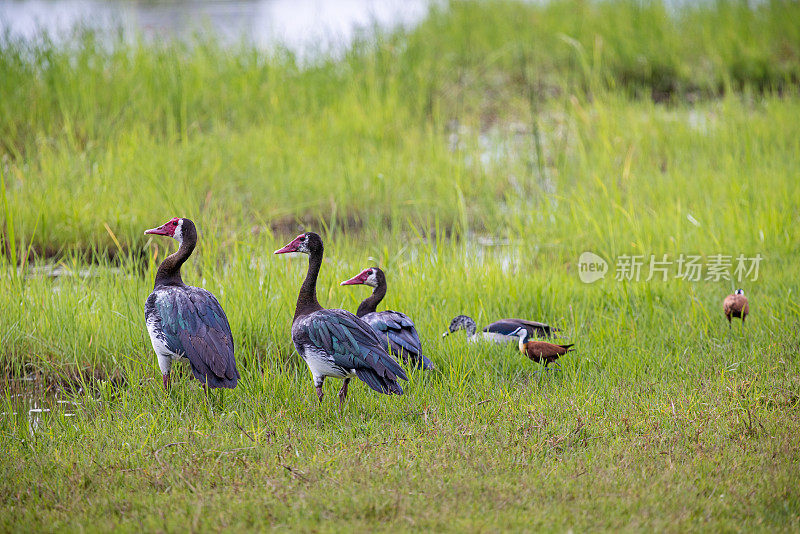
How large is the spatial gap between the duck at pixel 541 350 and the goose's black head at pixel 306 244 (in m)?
1.41

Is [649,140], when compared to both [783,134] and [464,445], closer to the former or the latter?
[783,134]

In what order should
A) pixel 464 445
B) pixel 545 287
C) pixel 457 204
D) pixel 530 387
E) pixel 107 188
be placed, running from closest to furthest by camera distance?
pixel 464 445 < pixel 530 387 < pixel 545 287 < pixel 107 188 < pixel 457 204

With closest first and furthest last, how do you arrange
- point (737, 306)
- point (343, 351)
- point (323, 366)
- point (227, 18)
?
point (343, 351), point (323, 366), point (737, 306), point (227, 18)

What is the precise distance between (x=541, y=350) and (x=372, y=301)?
126 centimetres

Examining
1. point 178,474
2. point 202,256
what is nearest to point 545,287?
point 202,256

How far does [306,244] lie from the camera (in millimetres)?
5398

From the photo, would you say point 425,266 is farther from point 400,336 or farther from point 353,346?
point 353,346

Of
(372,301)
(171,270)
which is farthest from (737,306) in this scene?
(171,270)

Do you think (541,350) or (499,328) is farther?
(499,328)

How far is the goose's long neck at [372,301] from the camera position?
588 centimetres

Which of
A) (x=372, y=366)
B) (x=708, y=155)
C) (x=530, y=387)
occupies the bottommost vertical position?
(x=530, y=387)

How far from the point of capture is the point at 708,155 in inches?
376

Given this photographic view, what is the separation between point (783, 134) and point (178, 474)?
8.10 meters

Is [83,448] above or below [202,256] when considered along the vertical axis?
below
